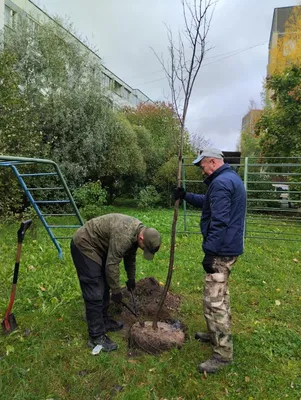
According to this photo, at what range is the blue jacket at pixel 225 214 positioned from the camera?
112 inches

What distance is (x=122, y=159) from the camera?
14.5 metres

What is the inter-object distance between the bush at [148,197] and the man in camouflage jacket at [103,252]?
40.3ft

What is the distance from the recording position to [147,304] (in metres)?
4.22

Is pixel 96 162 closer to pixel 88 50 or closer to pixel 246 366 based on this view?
pixel 88 50

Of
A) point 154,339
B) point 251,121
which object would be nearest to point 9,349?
point 154,339

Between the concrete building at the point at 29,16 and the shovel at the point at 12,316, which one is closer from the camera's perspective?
the shovel at the point at 12,316

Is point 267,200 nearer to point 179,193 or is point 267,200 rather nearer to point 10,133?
point 179,193

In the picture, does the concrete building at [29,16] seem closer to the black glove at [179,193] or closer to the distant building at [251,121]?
the black glove at [179,193]

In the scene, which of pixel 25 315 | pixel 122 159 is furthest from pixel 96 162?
pixel 25 315

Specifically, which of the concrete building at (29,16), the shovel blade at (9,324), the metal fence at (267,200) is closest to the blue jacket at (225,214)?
the shovel blade at (9,324)

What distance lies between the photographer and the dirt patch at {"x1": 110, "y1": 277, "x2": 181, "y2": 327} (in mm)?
3984

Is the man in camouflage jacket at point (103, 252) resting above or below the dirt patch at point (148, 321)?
above

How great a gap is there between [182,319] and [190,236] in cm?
470

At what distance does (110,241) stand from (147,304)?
5.05ft
